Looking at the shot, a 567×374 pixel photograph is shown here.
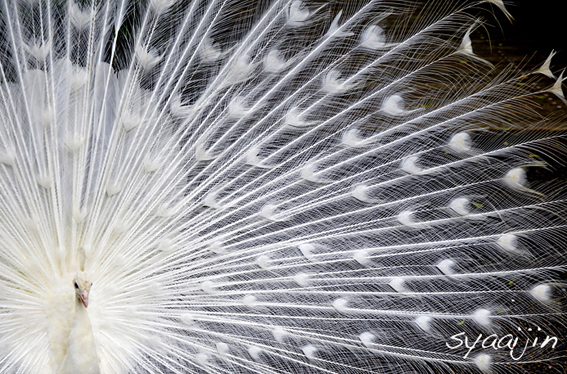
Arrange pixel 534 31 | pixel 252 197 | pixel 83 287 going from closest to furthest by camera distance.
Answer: pixel 83 287
pixel 252 197
pixel 534 31

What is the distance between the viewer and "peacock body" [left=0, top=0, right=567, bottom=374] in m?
2.18

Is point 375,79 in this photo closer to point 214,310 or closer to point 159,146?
point 159,146

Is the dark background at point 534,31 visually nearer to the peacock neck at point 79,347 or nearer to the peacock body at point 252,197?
the peacock body at point 252,197

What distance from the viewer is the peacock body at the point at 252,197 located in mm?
2178

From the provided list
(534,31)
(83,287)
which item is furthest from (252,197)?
(534,31)

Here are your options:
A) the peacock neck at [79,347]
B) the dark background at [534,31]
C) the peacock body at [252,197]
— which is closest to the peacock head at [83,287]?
the peacock neck at [79,347]

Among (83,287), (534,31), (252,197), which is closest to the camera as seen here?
(83,287)

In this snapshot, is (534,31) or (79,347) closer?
(79,347)

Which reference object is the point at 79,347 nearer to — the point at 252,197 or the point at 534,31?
the point at 252,197

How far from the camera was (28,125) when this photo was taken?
2186 mm

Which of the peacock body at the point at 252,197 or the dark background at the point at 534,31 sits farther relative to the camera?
the dark background at the point at 534,31

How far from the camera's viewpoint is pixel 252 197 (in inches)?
94.1

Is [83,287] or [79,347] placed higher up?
[83,287]

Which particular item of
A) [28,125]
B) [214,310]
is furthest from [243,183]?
[28,125]
